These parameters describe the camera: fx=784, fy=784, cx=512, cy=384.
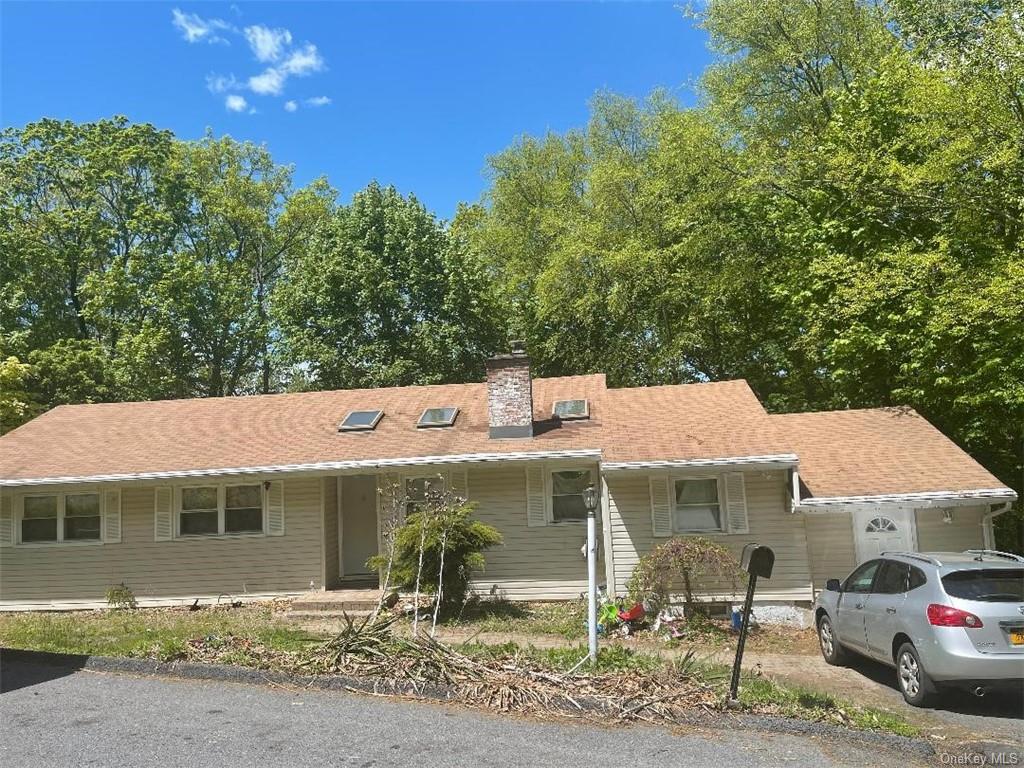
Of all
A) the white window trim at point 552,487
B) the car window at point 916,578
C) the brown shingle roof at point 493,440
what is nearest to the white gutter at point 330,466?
the brown shingle roof at point 493,440

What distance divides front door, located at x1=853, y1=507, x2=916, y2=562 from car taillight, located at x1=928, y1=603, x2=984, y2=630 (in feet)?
20.5

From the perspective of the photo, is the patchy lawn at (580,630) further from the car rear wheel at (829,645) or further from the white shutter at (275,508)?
the white shutter at (275,508)

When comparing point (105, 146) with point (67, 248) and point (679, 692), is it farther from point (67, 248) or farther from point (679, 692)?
point (679, 692)

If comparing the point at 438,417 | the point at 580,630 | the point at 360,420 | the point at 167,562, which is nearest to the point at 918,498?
the point at 580,630

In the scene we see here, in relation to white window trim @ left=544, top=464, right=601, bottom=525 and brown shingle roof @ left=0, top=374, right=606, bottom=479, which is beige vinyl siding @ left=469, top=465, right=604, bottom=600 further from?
brown shingle roof @ left=0, top=374, right=606, bottom=479

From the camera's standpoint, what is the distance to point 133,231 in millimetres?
30750

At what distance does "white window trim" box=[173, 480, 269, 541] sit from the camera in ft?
48.4

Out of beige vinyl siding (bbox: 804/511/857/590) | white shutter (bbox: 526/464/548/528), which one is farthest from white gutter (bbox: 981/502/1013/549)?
white shutter (bbox: 526/464/548/528)

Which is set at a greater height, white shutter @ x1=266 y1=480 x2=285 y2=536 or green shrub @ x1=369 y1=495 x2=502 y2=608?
white shutter @ x1=266 y1=480 x2=285 y2=536

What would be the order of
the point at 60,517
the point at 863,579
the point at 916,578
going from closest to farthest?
the point at 916,578 < the point at 863,579 < the point at 60,517

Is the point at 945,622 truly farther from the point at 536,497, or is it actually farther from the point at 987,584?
the point at 536,497

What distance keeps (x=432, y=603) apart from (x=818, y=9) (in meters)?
19.5

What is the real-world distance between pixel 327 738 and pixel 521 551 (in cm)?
805

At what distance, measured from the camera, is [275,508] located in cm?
1481
